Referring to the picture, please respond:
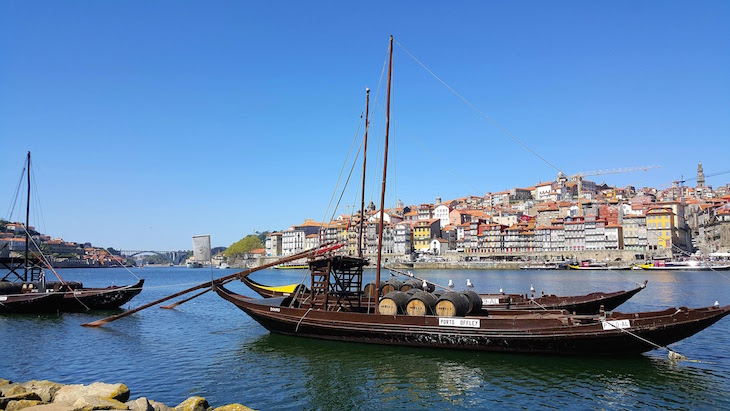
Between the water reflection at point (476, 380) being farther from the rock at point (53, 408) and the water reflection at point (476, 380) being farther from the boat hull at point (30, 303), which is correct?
the boat hull at point (30, 303)

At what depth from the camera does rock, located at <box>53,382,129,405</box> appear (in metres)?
14.1

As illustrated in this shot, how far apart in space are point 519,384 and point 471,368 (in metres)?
2.36

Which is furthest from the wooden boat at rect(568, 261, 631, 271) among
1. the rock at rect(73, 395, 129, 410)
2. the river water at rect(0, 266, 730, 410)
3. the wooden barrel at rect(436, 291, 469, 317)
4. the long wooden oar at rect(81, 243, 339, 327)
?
the rock at rect(73, 395, 129, 410)

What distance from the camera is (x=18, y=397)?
1359 centimetres

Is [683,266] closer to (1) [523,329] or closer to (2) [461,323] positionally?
(1) [523,329]

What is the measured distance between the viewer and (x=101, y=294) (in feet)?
123

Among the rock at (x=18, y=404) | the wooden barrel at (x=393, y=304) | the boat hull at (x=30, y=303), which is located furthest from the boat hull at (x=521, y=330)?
the boat hull at (x=30, y=303)

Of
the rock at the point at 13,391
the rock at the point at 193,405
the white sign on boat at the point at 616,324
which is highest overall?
the white sign on boat at the point at 616,324

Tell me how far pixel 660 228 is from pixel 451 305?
13440cm

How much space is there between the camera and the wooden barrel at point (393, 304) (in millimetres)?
23125

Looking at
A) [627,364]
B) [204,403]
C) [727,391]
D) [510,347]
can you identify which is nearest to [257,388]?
[204,403]

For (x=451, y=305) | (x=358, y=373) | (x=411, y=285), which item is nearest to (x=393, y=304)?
(x=451, y=305)

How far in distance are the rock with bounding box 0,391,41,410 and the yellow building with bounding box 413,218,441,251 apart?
511 feet

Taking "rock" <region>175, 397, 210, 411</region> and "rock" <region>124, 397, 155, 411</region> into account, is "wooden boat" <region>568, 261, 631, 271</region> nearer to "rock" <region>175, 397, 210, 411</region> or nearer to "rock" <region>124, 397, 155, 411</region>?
"rock" <region>175, 397, 210, 411</region>
